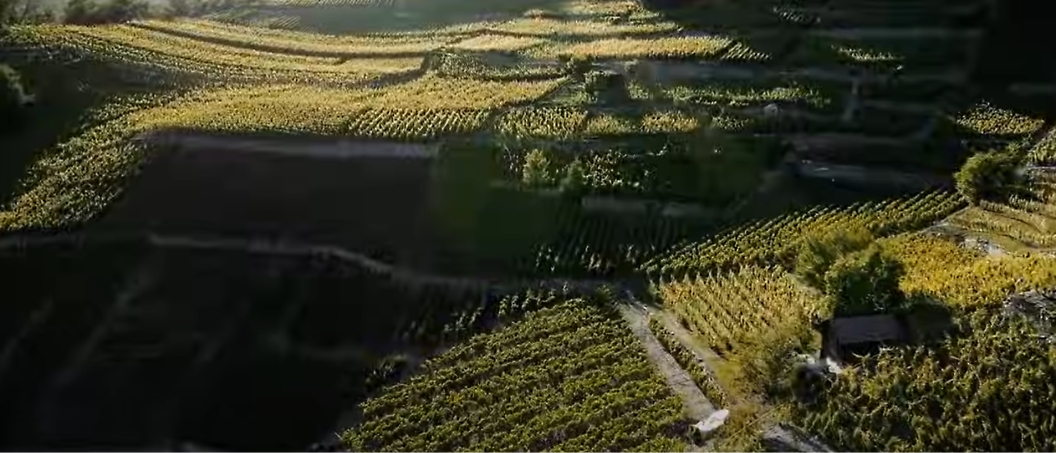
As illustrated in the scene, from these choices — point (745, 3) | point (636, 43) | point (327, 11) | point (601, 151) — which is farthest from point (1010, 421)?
point (327, 11)

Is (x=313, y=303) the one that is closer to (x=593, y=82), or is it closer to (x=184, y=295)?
(x=184, y=295)

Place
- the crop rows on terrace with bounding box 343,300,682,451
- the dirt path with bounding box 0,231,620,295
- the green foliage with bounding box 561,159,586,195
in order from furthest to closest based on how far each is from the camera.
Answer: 1. the green foliage with bounding box 561,159,586,195
2. the dirt path with bounding box 0,231,620,295
3. the crop rows on terrace with bounding box 343,300,682,451

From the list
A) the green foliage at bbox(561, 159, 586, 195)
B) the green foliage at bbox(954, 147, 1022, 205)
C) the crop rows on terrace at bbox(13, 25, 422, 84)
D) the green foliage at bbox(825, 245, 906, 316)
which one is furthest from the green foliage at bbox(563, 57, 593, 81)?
the green foliage at bbox(825, 245, 906, 316)

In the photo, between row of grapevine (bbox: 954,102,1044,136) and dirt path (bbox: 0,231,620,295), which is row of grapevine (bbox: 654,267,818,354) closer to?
dirt path (bbox: 0,231,620,295)

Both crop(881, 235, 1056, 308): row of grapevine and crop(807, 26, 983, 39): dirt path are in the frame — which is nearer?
Answer: crop(881, 235, 1056, 308): row of grapevine

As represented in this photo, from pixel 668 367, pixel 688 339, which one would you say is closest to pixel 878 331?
pixel 688 339

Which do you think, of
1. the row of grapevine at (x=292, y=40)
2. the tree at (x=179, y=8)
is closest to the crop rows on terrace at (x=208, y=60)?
the row of grapevine at (x=292, y=40)

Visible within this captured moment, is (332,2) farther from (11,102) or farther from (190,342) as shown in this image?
(190,342)
